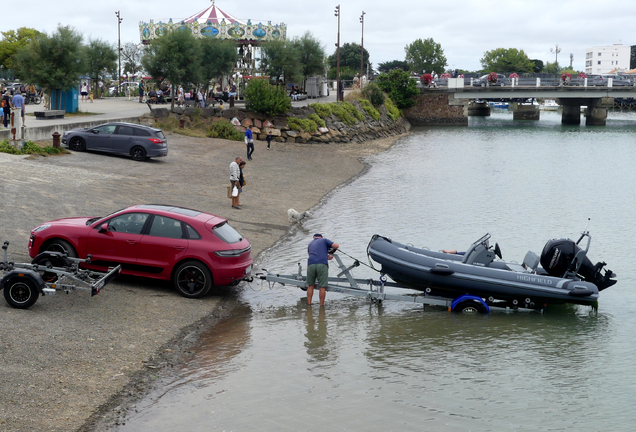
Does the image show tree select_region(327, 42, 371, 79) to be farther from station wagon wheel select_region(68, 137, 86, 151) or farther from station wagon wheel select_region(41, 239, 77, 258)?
station wagon wheel select_region(41, 239, 77, 258)

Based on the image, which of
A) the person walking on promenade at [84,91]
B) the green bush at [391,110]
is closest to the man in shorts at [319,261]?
the person walking on promenade at [84,91]

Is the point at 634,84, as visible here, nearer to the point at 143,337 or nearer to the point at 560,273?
the point at 560,273

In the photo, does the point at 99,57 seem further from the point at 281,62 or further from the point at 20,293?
the point at 20,293

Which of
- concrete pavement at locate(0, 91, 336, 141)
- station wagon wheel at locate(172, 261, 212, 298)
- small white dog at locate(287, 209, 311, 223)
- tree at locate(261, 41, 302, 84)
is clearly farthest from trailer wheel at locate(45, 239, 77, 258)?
tree at locate(261, 41, 302, 84)

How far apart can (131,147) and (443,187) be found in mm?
14053

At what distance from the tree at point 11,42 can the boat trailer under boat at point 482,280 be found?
3010 inches

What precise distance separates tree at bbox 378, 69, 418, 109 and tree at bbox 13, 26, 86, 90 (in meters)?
42.5

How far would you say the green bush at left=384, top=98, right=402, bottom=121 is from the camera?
215 feet

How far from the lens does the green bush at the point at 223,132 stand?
39.9m

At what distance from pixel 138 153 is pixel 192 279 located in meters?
17.2

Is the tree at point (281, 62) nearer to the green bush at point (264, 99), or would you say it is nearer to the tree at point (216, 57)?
the tree at point (216, 57)

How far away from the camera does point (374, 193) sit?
2853cm

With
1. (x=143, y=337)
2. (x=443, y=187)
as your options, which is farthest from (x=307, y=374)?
(x=443, y=187)

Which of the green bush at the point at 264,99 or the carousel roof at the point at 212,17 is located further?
the carousel roof at the point at 212,17
